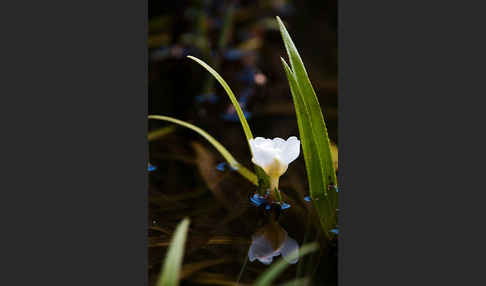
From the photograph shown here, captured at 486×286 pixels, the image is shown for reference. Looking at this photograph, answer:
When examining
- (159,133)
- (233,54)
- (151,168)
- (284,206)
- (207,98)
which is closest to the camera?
(284,206)

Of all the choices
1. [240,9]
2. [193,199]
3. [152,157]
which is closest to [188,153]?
[152,157]

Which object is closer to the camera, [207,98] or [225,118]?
[225,118]

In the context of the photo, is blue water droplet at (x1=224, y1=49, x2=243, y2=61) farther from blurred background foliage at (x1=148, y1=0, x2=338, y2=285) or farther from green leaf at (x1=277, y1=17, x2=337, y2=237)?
green leaf at (x1=277, y1=17, x2=337, y2=237)

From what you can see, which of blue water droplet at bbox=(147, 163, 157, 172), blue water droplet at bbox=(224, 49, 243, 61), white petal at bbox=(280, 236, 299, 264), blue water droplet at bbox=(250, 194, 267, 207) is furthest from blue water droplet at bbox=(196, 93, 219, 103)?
white petal at bbox=(280, 236, 299, 264)

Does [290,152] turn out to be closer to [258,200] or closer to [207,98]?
[258,200]

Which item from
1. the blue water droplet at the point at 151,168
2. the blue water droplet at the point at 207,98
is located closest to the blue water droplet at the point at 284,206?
the blue water droplet at the point at 151,168

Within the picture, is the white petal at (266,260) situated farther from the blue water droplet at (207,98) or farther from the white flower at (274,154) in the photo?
the blue water droplet at (207,98)

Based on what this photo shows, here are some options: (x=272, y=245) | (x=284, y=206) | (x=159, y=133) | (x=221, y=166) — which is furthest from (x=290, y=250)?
(x=159, y=133)
